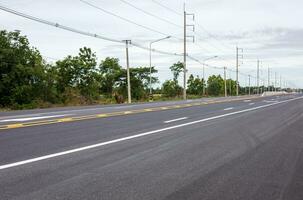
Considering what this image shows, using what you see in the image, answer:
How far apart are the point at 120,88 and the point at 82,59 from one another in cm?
2282

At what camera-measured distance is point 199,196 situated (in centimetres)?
593

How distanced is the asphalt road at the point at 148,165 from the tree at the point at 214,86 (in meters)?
118

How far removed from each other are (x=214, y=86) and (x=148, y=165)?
12735 centimetres

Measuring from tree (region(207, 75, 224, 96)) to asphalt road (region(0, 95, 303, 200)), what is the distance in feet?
387

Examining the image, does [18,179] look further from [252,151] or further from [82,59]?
[82,59]

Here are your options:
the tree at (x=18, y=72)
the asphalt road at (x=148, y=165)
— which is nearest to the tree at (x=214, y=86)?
the tree at (x=18, y=72)

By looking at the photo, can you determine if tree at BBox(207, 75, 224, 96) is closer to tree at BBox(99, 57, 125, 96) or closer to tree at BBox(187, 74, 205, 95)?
tree at BBox(187, 74, 205, 95)

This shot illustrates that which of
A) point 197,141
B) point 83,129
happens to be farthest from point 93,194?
point 83,129

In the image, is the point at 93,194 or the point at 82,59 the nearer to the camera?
the point at 93,194

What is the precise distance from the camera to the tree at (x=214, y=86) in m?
131

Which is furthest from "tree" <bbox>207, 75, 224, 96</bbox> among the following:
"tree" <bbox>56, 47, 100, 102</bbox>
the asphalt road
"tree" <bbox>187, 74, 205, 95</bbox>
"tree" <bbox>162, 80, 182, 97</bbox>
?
the asphalt road

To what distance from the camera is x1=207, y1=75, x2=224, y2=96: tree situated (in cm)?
13121

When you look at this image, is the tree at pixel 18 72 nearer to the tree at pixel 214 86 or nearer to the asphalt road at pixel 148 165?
the asphalt road at pixel 148 165

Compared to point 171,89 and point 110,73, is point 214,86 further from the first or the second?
point 110,73
